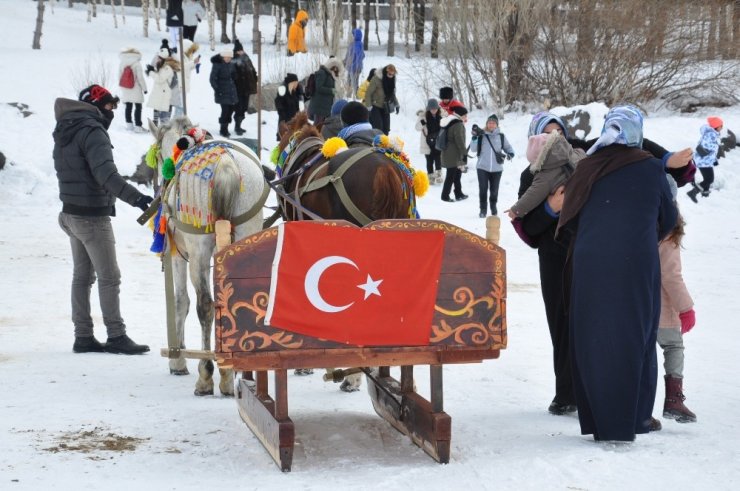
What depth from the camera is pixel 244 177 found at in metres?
7.53

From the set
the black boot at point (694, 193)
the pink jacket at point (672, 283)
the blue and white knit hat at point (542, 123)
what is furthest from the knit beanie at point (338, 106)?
the black boot at point (694, 193)

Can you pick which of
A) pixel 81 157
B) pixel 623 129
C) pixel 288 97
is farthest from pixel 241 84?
pixel 623 129

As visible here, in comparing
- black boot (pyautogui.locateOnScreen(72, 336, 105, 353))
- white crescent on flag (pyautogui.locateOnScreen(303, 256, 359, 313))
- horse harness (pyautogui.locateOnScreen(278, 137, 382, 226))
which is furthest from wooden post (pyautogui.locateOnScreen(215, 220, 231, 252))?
black boot (pyautogui.locateOnScreen(72, 336, 105, 353))

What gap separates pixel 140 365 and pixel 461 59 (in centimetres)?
1934

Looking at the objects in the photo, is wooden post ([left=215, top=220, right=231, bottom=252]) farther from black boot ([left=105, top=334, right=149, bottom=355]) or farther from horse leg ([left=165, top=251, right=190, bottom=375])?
black boot ([left=105, top=334, right=149, bottom=355])

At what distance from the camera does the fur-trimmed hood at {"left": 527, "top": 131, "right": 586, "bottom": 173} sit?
673 centimetres

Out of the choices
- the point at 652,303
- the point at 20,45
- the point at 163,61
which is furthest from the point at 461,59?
the point at 652,303

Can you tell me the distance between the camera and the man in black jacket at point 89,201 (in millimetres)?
8711

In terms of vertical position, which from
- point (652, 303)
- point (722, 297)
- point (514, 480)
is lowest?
point (722, 297)

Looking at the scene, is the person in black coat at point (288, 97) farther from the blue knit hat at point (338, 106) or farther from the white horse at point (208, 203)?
the white horse at point (208, 203)

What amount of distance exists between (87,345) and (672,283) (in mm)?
4737

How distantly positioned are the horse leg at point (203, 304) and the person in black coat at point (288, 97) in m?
14.7

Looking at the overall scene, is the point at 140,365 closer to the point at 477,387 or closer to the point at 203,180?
the point at 203,180

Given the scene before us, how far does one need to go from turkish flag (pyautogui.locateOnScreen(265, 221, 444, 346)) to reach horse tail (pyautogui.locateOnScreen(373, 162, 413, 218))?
195cm
